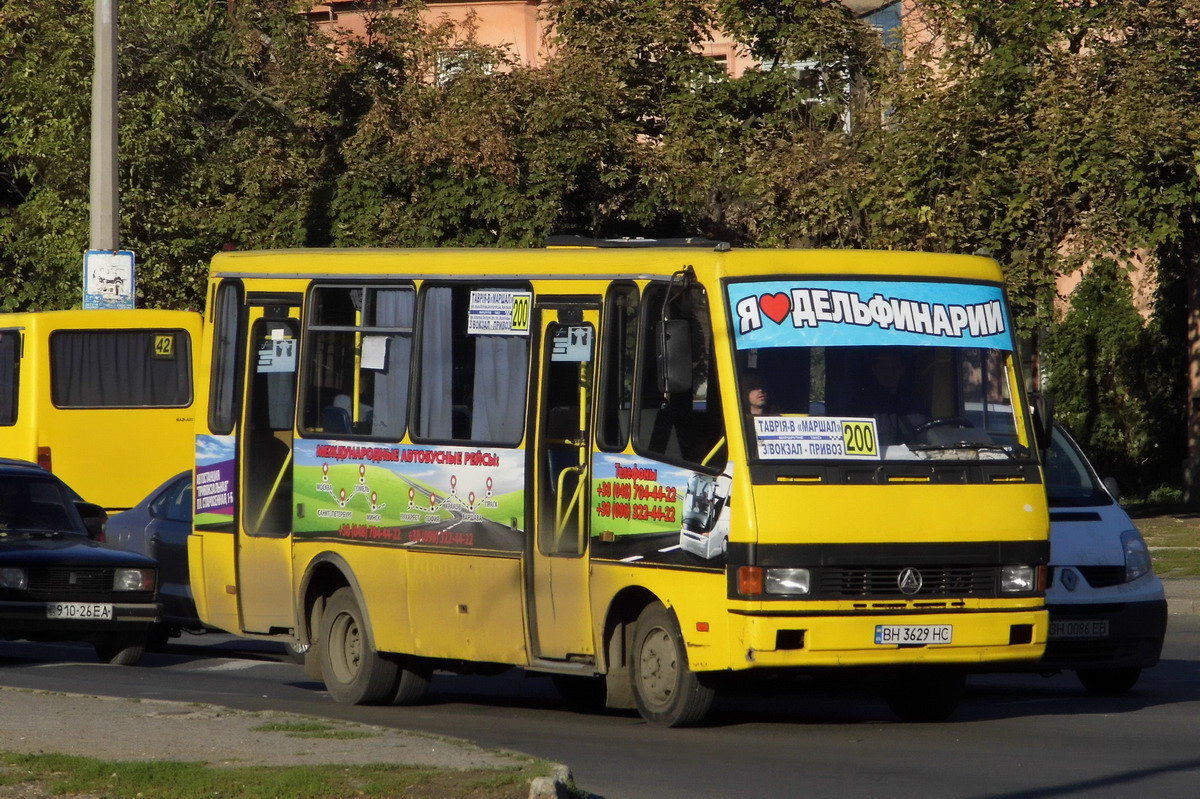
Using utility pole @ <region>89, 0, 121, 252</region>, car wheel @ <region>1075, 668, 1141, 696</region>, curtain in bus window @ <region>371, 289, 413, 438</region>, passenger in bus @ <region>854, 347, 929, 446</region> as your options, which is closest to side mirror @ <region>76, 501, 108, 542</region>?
curtain in bus window @ <region>371, 289, 413, 438</region>

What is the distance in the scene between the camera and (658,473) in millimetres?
10727

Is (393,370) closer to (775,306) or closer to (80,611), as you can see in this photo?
(775,306)

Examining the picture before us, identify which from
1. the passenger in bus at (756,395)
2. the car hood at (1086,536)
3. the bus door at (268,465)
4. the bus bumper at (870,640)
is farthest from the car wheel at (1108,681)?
the bus door at (268,465)

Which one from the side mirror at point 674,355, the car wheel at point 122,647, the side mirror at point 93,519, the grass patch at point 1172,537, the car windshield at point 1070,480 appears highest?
the side mirror at point 674,355

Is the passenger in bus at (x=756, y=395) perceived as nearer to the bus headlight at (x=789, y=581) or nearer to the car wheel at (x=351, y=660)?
the bus headlight at (x=789, y=581)

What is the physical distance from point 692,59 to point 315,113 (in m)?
4.93

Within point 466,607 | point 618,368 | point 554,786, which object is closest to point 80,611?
point 466,607

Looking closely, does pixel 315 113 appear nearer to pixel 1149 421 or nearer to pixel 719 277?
pixel 1149 421

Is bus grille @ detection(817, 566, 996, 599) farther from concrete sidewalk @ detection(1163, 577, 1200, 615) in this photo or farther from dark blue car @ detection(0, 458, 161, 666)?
concrete sidewalk @ detection(1163, 577, 1200, 615)

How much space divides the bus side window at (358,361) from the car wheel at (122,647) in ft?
12.3

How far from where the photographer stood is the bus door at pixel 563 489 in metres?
11.2

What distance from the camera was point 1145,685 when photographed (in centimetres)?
1362

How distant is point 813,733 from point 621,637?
3.82 ft

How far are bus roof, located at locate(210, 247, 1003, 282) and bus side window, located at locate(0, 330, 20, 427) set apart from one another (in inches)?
477
